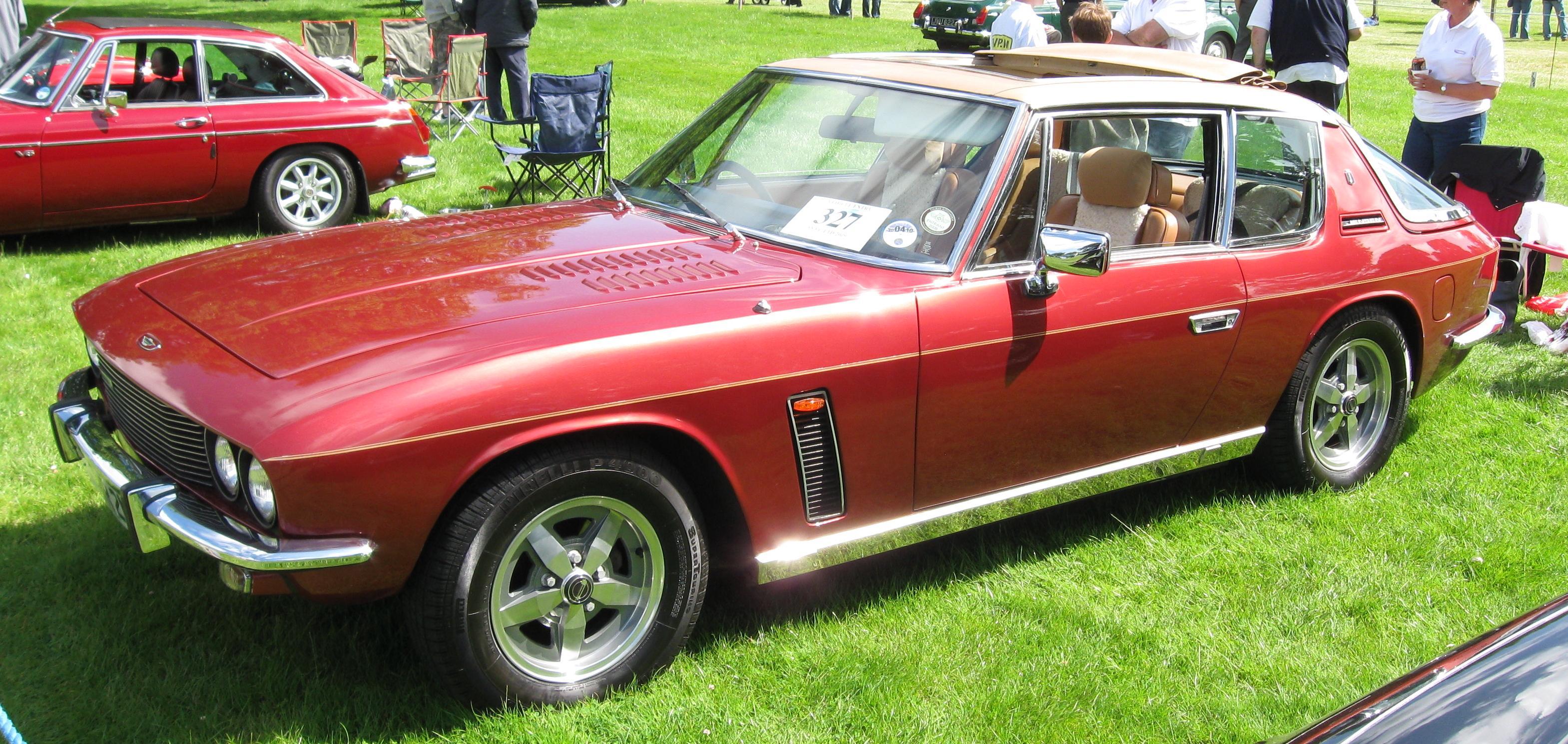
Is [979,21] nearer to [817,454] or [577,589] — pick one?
[817,454]

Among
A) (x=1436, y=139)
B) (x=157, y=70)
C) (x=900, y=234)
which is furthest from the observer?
(x=157, y=70)

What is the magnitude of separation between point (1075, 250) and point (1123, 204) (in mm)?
911

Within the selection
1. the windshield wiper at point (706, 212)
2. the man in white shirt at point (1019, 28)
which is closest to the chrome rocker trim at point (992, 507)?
the windshield wiper at point (706, 212)

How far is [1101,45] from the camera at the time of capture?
4977mm

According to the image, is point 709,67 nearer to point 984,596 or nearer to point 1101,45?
point 1101,45

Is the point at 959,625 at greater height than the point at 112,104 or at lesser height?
lesser

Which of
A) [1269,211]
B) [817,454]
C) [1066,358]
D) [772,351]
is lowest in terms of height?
[817,454]

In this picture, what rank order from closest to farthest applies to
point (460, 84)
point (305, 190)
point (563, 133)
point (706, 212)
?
point (706, 212) < point (305, 190) < point (563, 133) < point (460, 84)

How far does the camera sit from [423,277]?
3.46 meters

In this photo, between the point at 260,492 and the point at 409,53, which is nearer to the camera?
the point at 260,492

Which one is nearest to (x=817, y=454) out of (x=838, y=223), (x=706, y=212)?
(x=838, y=223)

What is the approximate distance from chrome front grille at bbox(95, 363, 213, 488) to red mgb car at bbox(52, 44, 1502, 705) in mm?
13

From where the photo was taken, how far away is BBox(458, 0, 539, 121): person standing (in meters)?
10.5

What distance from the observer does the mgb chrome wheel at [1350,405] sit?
4676 mm
